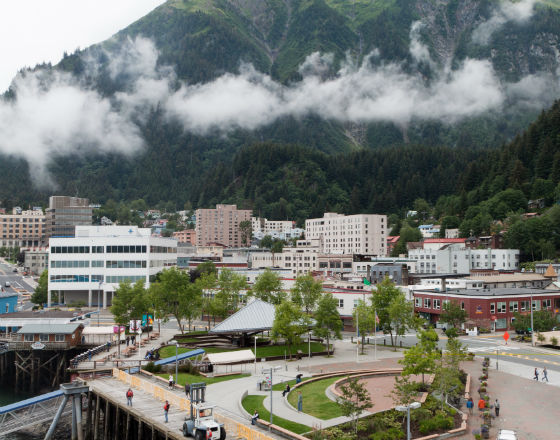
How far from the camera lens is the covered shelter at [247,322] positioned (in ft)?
230

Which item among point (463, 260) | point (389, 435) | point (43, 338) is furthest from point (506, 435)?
point (463, 260)

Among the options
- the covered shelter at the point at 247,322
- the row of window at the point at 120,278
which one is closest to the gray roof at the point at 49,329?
the covered shelter at the point at 247,322

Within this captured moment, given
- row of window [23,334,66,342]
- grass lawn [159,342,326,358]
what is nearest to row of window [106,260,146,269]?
row of window [23,334,66,342]

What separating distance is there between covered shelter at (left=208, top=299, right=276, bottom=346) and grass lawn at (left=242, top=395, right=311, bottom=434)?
2140 centimetres

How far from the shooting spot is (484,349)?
245 feet

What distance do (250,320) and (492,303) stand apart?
42.4m

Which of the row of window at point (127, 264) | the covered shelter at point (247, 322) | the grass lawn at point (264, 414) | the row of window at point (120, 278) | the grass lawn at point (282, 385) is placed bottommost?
the grass lawn at point (282, 385)

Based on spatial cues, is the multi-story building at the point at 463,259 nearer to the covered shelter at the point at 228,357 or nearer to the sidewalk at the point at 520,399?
the sidewalk at the point at 520,399

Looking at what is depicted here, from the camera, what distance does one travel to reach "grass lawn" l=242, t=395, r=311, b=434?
39.7 metres

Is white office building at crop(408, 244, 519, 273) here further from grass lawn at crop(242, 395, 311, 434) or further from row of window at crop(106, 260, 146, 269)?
grass lawn at crop(242, 395, 311, 434)

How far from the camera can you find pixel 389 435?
120 feet

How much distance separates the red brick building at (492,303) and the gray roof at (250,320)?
35.2 m

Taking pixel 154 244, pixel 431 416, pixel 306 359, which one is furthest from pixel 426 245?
pixel 431 416

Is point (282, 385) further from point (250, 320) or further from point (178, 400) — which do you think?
point (250, 320)
